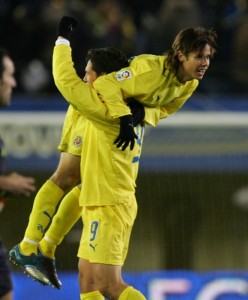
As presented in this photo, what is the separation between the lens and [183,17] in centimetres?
986

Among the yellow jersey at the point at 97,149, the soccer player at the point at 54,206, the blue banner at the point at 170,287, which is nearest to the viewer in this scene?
the yellow jersey at the point at 97,149

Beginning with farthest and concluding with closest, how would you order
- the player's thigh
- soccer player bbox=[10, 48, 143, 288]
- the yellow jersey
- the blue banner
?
1. the blue banner
2. soccer player bbox=[10, 48, 143, 288]
3. the player's thigh
4. the yellow jersey

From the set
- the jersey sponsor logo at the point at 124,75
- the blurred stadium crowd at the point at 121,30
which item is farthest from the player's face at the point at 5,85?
the blurred stadium crowd at the point at 121,30

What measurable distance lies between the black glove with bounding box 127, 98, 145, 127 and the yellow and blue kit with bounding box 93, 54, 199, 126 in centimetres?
6

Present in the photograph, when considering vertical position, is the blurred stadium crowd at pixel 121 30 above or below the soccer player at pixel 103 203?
above

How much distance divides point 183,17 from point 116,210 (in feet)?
12.5

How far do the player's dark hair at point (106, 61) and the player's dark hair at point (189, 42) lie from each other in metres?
0.29

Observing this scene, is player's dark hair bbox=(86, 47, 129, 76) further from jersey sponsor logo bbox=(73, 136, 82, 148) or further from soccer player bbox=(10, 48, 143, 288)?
jersey sponsor logo bbox=(73, 136, 82, 148)

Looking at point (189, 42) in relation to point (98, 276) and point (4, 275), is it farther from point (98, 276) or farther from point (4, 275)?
point (4, 275)

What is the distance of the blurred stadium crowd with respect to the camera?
31.1 feet

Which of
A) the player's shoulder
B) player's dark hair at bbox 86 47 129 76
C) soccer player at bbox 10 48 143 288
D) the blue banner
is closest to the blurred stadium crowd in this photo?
the blue banner

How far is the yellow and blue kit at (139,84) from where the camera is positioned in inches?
243

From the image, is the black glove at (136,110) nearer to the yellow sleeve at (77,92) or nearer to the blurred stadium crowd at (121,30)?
the yellow sleeve at (77,92)

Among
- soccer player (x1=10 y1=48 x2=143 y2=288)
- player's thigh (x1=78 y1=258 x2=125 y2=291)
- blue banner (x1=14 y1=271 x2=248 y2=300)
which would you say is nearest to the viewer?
player's thigh (x1=78 y1=258 x2=125 y2=291)
